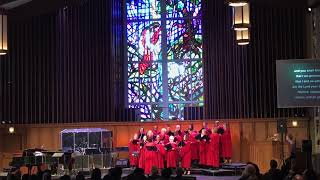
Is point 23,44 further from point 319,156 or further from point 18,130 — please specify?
point 319,156

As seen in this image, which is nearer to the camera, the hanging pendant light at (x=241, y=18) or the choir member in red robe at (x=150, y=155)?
the hanging pendant light at (x=241, y=18)

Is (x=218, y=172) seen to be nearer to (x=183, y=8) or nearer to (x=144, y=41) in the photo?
(x=144, y=41)

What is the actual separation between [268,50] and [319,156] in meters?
6.98

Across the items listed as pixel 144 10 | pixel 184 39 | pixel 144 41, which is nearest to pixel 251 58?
pixel 184 39

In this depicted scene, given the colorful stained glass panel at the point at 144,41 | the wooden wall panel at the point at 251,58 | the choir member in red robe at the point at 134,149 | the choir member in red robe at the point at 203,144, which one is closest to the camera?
the choir member in red robe at the point at 203,144

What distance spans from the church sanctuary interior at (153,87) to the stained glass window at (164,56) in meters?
0.04

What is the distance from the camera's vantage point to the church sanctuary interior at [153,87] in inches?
720

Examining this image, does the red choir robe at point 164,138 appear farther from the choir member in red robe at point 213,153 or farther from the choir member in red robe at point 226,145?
the choir member in red robe at point 226,145

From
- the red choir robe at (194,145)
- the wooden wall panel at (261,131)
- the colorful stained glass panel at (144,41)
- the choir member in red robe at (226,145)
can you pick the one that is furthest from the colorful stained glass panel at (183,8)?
the red choir robe at (194,145)

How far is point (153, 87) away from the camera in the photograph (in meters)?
21.6

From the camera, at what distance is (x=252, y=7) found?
20094mm

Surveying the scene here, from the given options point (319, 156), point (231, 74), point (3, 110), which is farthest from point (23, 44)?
point (319, 156)

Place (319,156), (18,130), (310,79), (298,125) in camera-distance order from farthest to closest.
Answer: (18,130) → (298,125) → (319,156) → (310,79)

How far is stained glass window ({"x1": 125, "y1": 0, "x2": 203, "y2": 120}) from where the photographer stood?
21.3 metres
